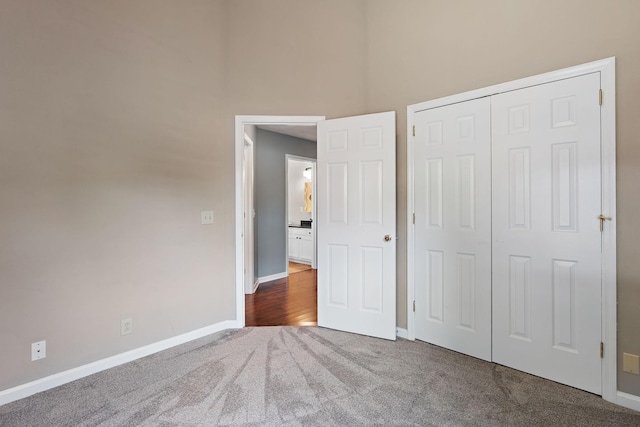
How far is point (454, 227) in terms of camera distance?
260 centimetres

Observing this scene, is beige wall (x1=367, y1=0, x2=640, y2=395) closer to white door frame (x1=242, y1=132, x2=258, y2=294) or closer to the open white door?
the open white door

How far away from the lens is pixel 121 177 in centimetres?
245

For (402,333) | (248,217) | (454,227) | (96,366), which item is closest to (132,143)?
(96,366)

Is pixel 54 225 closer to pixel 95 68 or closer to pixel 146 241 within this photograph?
pixel 146 241

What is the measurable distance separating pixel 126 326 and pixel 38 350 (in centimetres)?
53

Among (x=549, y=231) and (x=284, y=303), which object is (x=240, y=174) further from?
(x=549, y=231)

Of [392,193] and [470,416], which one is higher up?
[392,193]

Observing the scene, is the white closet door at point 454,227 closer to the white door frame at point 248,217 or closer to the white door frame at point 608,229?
the white door frame at point 608,229

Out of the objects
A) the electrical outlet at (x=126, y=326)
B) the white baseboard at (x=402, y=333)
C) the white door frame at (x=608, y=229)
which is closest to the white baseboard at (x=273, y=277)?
the electrical outlet at (x=126, y=326)

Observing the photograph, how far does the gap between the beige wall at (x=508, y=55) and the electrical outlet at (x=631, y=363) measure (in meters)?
0.03

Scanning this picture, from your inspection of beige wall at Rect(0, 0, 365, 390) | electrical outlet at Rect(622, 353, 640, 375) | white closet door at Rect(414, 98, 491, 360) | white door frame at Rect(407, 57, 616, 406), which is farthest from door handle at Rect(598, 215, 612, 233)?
beige wall at Rect(0, 0, 365, 390)

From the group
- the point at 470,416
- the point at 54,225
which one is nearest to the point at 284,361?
the point at 470,416

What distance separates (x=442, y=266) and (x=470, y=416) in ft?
3.77

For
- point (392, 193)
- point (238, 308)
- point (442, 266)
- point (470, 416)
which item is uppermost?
point (392, 193)
